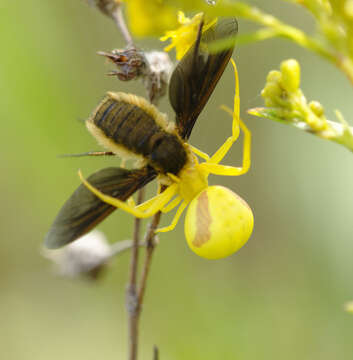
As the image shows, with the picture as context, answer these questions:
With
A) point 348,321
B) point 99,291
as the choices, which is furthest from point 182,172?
point 99,291

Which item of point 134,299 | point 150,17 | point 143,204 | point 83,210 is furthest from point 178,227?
point 150,17

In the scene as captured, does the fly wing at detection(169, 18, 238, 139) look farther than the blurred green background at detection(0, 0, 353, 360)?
No

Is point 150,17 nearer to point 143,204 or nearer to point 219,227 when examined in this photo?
point 219,227

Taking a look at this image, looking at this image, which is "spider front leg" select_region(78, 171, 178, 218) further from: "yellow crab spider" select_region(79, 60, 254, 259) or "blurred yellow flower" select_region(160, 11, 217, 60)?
"blurred yellow flower" select_region(160, 11, 217, 60)

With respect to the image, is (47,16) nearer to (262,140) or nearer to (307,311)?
(262,140)

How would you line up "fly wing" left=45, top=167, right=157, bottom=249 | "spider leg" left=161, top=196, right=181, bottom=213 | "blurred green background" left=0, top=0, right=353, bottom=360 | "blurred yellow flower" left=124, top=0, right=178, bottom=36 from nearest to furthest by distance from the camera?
"blurred yellow flower" left=124, top=0, right=178, bottom=36 → "fly wing" left=45, top=167, right=157, bottom=249 → "spider leg" left=161, top=196, right=181, bottom=213 → "blurred green background" left=0, top=0, right=353, bottom=360

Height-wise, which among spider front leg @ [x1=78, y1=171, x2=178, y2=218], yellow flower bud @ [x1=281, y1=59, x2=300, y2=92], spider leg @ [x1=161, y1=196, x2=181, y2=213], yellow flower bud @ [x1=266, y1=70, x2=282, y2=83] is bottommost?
spider leg @ [x1=161, y1=196, x2=181, y2=213]

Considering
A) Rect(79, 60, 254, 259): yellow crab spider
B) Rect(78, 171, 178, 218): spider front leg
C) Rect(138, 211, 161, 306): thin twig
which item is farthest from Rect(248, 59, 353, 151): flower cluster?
Rect(138, 211, 161, 306): thin twig
